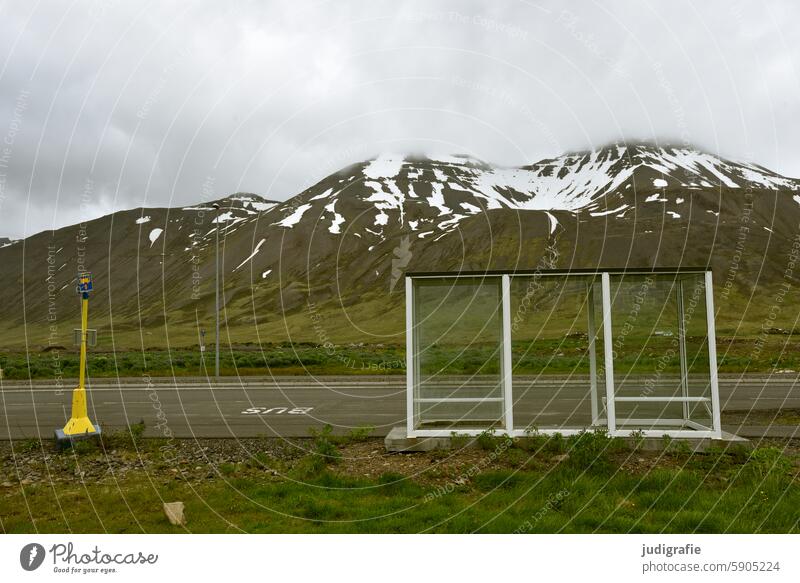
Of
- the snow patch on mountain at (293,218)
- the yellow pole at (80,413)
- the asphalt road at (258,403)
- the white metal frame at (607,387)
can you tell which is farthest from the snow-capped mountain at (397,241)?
the white metal frame at (607,387)

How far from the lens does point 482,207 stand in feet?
529

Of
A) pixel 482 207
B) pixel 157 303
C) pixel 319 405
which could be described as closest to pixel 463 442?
pixel 319 405

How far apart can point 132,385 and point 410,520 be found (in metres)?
23.8

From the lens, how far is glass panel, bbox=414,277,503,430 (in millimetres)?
10328

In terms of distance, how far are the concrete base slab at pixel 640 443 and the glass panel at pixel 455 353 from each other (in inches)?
22.2

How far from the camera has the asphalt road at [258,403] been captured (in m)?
13.6

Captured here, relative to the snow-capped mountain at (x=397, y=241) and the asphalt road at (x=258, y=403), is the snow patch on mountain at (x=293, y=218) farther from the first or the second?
the asphalt road at (x=258, y=403)

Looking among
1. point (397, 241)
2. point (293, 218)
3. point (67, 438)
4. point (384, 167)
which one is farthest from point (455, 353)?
point (384, 167)

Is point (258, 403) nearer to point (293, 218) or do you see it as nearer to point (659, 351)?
point (659, 351)

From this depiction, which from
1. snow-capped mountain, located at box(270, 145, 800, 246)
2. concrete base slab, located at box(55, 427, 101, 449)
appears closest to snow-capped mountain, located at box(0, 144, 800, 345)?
snow-capped mountain, located at box(270, 145, 800, 246)

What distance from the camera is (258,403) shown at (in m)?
18.7

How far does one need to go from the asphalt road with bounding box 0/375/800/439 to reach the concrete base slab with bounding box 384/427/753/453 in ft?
5.18
